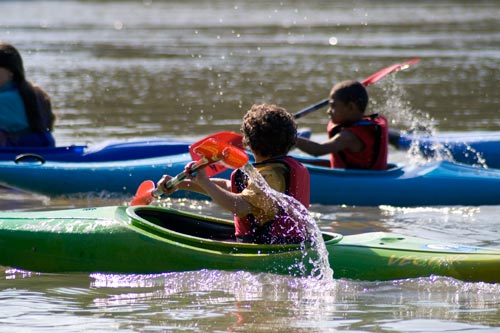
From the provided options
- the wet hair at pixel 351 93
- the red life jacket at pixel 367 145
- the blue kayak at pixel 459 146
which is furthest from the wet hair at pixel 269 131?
the blue kayak at pixel 459 146

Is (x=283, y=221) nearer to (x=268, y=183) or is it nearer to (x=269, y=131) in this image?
(x=268, y=183)

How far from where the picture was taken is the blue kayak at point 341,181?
28.1 ft

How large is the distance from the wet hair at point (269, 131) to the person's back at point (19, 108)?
3781mm

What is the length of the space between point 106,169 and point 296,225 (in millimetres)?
3443

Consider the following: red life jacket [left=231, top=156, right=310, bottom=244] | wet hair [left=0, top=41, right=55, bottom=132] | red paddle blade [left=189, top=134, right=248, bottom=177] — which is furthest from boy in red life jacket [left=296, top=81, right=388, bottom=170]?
red paddle blade [left=189, top=134, right=248, bottom=177]

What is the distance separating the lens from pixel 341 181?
8.61 m

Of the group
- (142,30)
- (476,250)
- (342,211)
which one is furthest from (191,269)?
(142,30)

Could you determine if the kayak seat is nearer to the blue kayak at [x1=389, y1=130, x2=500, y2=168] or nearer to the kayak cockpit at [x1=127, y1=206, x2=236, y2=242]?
the kayak cockpit at [x1=127, y1=206, x2=236, y2=242]

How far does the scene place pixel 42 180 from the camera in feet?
29.0

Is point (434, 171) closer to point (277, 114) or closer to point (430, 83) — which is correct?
point (277, 114)

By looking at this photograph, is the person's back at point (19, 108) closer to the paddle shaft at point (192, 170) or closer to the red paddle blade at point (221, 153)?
the paddle shaft at point (192, 170)

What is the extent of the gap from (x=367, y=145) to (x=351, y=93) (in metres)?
0.45

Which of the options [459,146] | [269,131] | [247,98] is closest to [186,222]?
[269,131]

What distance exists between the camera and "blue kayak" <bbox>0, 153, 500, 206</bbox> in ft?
28.1
